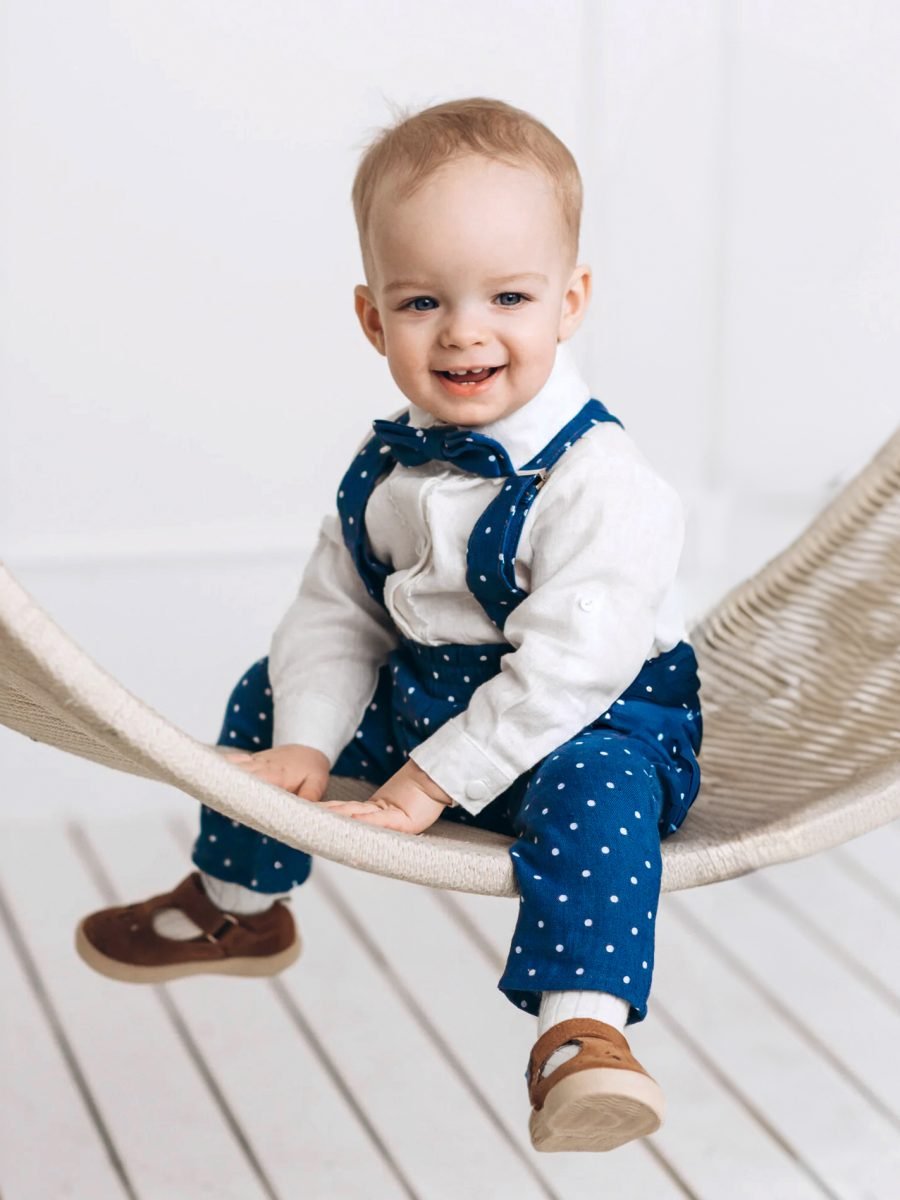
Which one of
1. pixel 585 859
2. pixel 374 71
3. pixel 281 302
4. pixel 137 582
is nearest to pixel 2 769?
pixel 137 582

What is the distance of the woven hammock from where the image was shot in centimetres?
114

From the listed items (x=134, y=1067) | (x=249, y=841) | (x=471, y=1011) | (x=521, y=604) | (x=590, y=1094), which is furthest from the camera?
(x=471, y=1011)

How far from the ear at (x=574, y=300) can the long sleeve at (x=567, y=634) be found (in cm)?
13

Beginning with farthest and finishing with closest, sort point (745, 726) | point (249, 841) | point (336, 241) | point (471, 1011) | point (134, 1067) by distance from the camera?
point (336, 241) → point (471, 1011) → point (134, 1067) → point (745, 726) → point (249, 841)

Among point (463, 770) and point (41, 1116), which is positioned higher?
point (463, 770)

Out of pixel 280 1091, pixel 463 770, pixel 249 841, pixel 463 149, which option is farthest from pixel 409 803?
pixel 280 1091

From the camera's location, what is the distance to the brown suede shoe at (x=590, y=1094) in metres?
1.17

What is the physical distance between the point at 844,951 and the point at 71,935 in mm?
975

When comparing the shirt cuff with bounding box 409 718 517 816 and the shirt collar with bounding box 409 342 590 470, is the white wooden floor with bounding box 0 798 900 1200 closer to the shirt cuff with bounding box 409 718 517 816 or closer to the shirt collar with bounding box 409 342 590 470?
the shirt cuff with bounding box 409 718 517 816

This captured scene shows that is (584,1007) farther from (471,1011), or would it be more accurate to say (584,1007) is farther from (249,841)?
(471,1011)

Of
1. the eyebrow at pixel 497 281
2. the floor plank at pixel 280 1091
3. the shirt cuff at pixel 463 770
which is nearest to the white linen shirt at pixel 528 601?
the shirt cuff at pixel 463 770

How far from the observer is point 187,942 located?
1.61 metres

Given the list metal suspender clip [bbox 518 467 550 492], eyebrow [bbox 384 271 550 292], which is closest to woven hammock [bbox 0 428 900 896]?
metal suspender clip [bbox 518 467 550 492]

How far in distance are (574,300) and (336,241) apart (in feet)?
4.01
